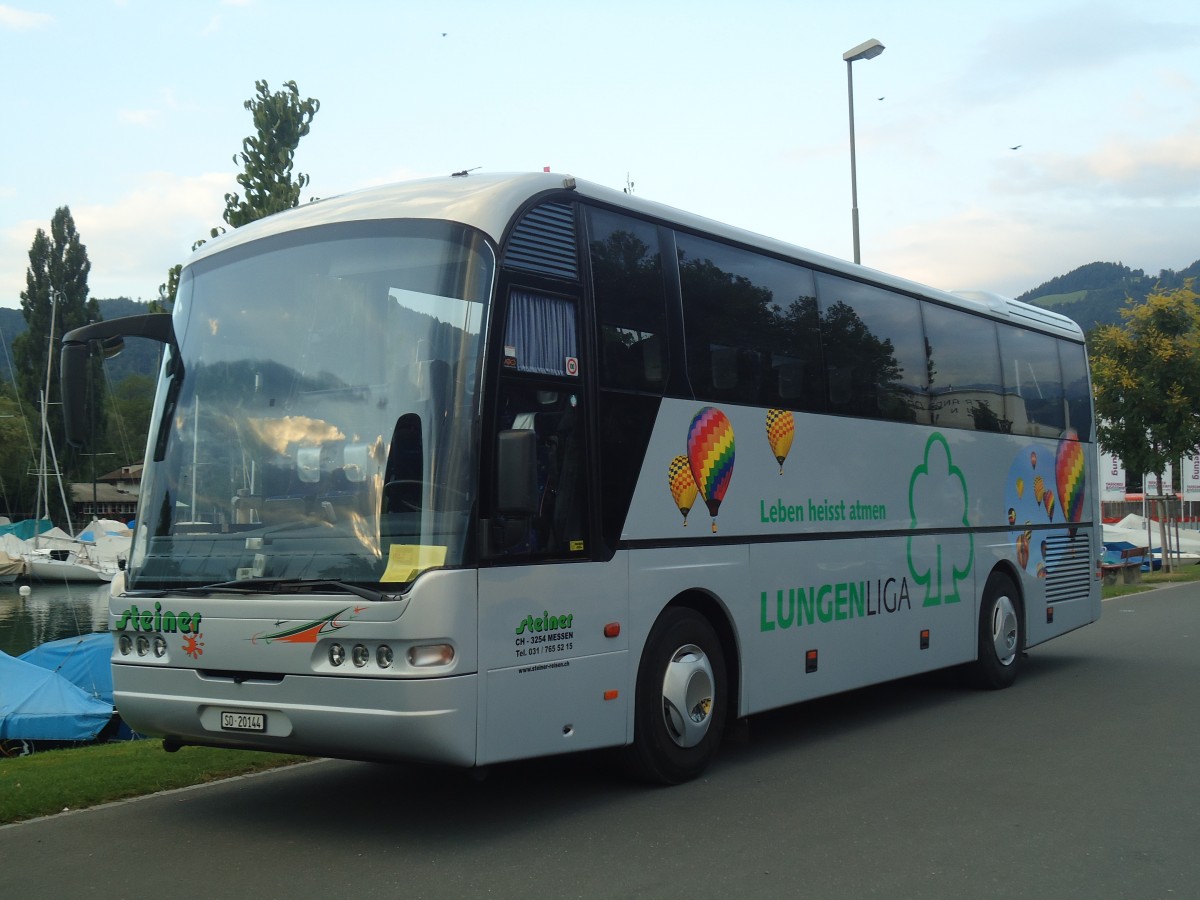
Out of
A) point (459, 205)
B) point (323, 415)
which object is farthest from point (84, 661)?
point (459, 205)

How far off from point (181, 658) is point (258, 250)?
97.9 inches

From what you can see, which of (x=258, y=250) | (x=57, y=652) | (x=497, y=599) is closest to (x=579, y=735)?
(x=497, y=599)

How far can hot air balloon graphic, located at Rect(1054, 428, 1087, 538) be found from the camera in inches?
587

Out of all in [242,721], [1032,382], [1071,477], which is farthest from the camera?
[1071,477]

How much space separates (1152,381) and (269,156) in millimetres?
24174

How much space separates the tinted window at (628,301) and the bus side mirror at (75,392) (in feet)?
10.1

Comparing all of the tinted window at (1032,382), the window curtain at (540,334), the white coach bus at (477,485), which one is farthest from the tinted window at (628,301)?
the tinted window at (1032,382)

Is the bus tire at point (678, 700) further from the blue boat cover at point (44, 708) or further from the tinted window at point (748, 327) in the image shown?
the blue boat cover at point (44, 708)

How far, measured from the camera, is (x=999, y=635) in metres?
13.4

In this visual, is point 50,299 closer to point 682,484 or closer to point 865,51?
point 865,51

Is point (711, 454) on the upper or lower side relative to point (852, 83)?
lower

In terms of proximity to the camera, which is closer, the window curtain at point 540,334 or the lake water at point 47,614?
the window curtain at point 540,334

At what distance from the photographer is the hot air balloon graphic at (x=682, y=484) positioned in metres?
8.44

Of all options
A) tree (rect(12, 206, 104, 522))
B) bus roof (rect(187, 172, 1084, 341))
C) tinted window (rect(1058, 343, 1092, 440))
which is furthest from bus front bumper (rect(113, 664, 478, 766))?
tree (rect(12, 206, 104, 522))
